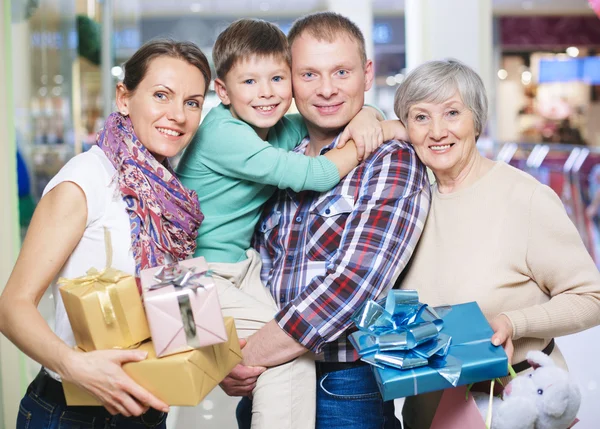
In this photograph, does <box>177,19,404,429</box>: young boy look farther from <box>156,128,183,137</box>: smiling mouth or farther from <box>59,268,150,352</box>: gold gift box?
<box>59,268,150,352</box>: gold gift box

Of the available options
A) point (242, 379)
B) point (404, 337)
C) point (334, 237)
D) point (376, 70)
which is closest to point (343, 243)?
point (334, 237)

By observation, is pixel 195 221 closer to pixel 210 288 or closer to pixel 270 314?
pixel 270 314

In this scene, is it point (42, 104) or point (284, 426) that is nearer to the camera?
point (284, 426)

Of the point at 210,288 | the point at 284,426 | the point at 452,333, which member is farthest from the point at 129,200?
the point at 452,333

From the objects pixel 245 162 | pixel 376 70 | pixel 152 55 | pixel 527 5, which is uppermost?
pixel 527 5

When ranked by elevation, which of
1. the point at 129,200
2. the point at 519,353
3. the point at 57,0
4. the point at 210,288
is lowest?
the point at 519,353

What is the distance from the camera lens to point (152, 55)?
1805 millimetres

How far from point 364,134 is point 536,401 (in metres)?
0.84

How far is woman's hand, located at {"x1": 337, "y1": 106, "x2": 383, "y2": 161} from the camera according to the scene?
1.95 metres

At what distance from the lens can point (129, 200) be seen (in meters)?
1.68

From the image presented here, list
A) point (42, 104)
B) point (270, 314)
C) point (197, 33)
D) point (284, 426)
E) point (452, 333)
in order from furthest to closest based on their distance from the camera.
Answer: point (197, 33), point (42, 104), point (270, 314), point (284, 426), point (452, 333)

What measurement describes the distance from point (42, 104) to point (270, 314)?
3822mm

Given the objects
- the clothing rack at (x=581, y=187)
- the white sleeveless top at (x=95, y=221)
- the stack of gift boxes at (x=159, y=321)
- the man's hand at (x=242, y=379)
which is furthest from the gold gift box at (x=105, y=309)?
the clothing rack at (x=581, y=187)

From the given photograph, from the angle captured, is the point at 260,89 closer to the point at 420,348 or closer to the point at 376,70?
the point at 420,348
